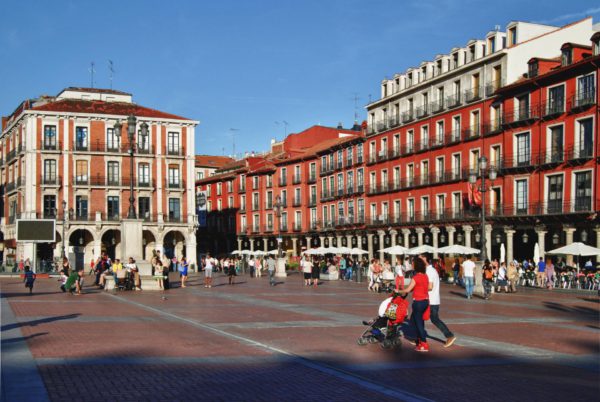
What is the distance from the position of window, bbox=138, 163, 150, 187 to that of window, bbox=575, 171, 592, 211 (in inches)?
1529

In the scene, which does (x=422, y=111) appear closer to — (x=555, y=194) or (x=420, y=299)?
(x=555, y=194)

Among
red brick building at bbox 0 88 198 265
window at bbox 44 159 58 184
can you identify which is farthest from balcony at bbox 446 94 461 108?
window at bbox 44 159 58 184

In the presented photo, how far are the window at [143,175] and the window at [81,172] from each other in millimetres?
4784

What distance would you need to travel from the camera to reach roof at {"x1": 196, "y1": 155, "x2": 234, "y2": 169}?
10441 centimetres

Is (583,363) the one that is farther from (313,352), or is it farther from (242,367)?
(242,367)

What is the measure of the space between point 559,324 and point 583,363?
6.63 m

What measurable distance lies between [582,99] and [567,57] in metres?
3.72

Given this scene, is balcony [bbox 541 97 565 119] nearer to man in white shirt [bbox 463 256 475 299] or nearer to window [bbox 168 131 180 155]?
man in white shirt [bbox 463 256 475 299]

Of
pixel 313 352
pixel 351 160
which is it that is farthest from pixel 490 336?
pixel 351 160

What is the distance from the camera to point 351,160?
69812mm

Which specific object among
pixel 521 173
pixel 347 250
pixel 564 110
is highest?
pixel 564 110

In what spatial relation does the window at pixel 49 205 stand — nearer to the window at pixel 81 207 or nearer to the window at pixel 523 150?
the window at pixel 81 207

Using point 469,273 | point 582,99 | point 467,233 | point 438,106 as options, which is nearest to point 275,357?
point 469,273

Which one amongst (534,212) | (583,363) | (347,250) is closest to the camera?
(583,363)
